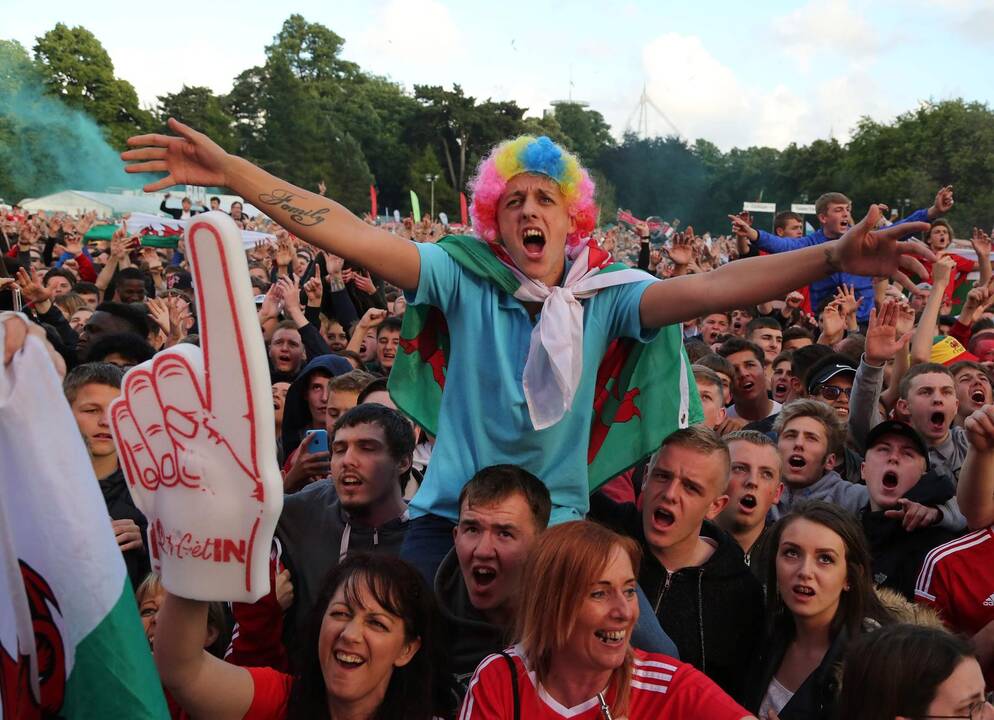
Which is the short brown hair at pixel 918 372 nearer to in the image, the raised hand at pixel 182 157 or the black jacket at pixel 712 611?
the black jacket at pixel 712 611

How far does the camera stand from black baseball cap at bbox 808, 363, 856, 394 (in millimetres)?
5957

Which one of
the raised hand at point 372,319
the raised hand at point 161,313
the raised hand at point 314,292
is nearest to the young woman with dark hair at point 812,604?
the raised hand at point 161,313

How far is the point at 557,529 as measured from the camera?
2.75 m

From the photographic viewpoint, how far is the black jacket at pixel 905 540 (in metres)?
4.07

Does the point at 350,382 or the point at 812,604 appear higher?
the point at 350,382

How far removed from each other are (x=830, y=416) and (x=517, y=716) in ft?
9.18

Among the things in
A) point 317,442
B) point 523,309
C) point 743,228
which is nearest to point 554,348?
point 523,309

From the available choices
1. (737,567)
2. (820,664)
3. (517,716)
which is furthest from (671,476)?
(517,716)

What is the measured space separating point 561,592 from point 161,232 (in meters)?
19.1

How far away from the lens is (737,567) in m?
3.57

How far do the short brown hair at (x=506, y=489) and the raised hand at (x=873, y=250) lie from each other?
1.00 meters

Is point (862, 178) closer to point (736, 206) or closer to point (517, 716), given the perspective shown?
point (736, 206)

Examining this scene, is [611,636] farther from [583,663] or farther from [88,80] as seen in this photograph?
[88,80]

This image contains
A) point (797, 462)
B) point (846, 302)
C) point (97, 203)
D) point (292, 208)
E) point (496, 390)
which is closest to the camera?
point (292, 208)
